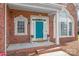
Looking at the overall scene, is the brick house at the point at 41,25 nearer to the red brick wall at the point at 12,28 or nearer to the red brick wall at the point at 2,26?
the red brick wall at the point at 12,28

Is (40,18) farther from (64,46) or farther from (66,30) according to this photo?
(64,46)

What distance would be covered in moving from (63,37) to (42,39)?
60.1 inches

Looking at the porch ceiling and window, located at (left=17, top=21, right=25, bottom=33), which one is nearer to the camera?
the porch ceiling

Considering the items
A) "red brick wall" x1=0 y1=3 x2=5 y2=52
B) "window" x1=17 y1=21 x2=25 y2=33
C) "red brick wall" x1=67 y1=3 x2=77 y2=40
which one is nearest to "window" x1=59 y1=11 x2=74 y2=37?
"red brick wall" x1=67 y1=3 x2=77 y2=40

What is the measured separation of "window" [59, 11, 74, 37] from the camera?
447 inches

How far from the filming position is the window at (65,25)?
11359 millimetres

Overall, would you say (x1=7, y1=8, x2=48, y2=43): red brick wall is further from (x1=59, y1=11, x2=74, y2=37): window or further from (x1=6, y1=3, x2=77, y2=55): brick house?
(x1=59, y1=11, x2=74, y2=37): window

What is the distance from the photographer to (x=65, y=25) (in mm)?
11641

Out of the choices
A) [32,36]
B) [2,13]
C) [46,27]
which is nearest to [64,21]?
[46,27]

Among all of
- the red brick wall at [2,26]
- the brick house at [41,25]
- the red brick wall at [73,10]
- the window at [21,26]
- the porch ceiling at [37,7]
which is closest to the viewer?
the red brick wall at [2,26]

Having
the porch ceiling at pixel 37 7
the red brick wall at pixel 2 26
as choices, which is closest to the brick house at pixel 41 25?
the porch ceiling at pixel 37 7

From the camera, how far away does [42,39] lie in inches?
493

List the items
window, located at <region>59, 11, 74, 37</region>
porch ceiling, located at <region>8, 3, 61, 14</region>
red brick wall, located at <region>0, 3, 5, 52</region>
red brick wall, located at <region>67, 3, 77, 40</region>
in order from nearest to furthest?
red brick wall, located at <region>0, 3, 5, 52</region> < porch ceiling, located at <region>8, 3, 61, 14</region> < red brick wall, located at <region>67, 3, 77, 40</region> < window, located at <region>59, 11, 74, 37</region>

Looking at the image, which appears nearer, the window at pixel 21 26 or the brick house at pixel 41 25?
the brick house at pixel 41 25
